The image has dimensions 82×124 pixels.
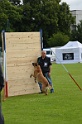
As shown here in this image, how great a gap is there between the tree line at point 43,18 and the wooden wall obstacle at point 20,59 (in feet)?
198

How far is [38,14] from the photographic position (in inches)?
3157

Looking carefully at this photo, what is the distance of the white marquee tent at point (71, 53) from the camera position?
177 ft

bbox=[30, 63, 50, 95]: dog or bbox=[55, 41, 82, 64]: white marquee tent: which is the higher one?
bbox=[30, 63, 50, 95]: dog

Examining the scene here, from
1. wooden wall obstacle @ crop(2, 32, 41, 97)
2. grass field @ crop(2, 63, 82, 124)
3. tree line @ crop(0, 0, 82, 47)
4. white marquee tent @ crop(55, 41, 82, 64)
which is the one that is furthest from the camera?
tree line @ crop(0, 0, 82, 47)

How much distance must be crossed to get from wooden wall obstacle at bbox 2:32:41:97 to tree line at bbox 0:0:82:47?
60.3 m

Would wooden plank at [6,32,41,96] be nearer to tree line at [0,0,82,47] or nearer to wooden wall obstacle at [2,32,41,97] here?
wooden wall obstacle at [2,32,41,97]

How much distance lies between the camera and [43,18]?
3147 inches

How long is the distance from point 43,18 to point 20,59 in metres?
64.5

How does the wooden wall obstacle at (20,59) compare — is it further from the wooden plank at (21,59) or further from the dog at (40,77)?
the dog at (40,77)

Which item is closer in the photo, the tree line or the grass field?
the grass field

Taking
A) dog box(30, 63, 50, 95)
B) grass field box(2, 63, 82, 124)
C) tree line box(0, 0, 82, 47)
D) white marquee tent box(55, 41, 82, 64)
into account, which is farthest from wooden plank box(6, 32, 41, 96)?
tree line box(0, 0, 82, 47)

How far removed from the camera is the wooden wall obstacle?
50.9 ft

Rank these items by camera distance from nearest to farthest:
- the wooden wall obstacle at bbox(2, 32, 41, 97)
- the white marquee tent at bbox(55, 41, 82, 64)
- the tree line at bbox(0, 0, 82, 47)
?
the wooden wall obstacle at bbox(2, 32, 41, 97) < the white marquee tent at bbox(55, 41, 82, 64) < the tree line at bbox(0, 0, 82, 47)

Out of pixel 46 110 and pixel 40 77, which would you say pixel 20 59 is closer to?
pixel 40 77
